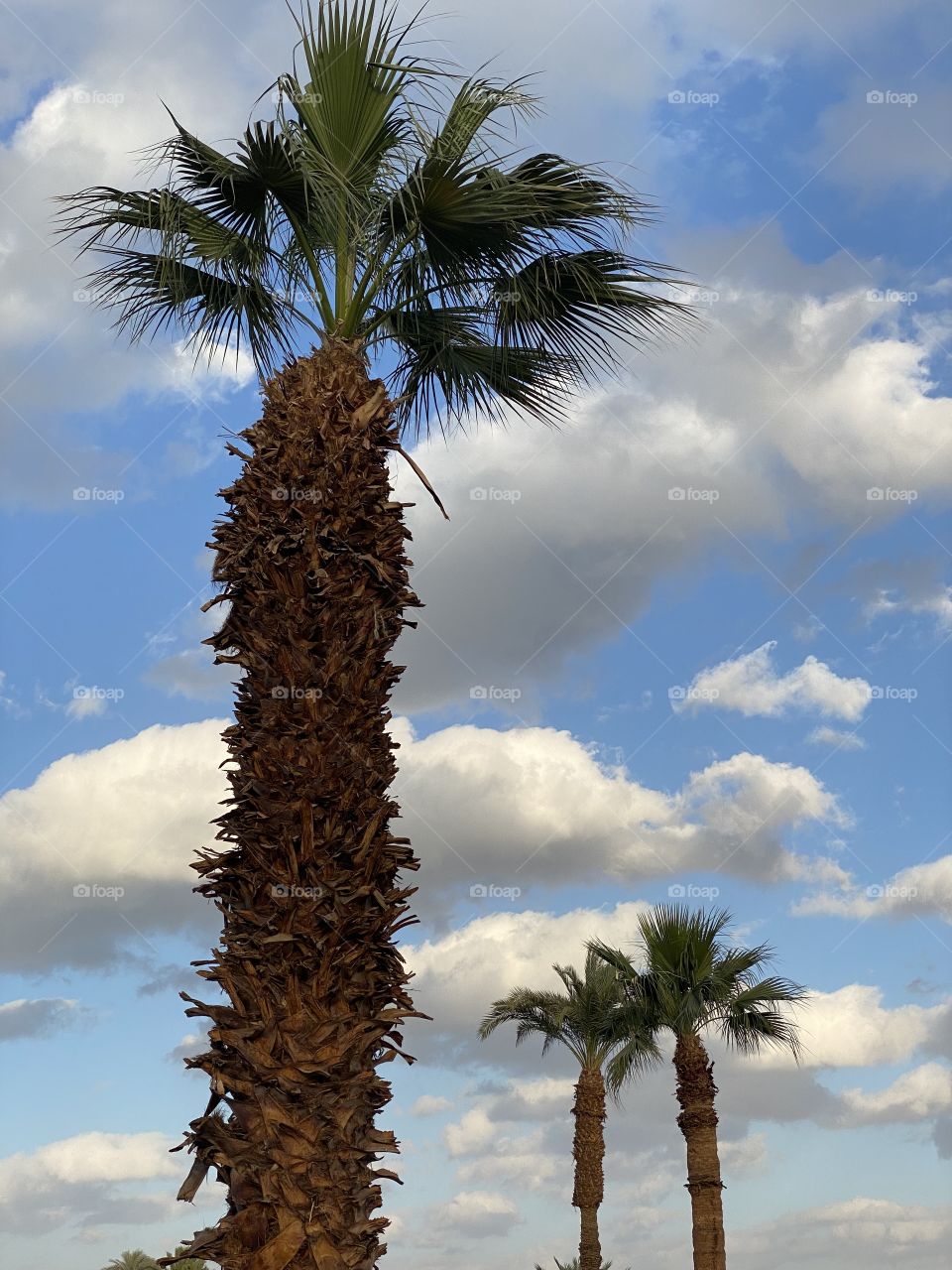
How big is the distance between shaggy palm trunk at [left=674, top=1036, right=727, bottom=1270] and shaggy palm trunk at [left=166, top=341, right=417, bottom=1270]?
63.3 ft

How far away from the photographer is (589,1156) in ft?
Result: 99.9

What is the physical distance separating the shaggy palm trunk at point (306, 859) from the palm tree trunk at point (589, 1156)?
83.5ft

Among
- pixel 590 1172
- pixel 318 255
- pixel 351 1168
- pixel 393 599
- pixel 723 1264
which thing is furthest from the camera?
pixel 590 1172

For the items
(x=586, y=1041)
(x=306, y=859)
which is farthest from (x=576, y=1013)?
(x=306, y=859)

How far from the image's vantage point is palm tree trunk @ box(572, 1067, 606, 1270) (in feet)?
97.5

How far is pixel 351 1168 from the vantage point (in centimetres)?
680

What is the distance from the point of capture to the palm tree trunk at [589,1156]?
97.5 ft

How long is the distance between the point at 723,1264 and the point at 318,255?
2111 centimetres

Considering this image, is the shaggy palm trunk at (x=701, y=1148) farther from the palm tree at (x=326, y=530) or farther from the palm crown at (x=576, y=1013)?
the palm tree at (x=326, y=530)

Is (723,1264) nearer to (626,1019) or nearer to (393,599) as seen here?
(626,1019)

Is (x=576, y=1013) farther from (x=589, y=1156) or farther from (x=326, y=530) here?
(x=326, y=530)

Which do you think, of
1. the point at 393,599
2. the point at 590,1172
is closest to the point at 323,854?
the point at 393,599

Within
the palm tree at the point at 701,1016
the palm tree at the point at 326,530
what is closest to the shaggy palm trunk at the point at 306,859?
the palm tree at the point at 326,530

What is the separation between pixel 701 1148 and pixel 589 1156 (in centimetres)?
665
